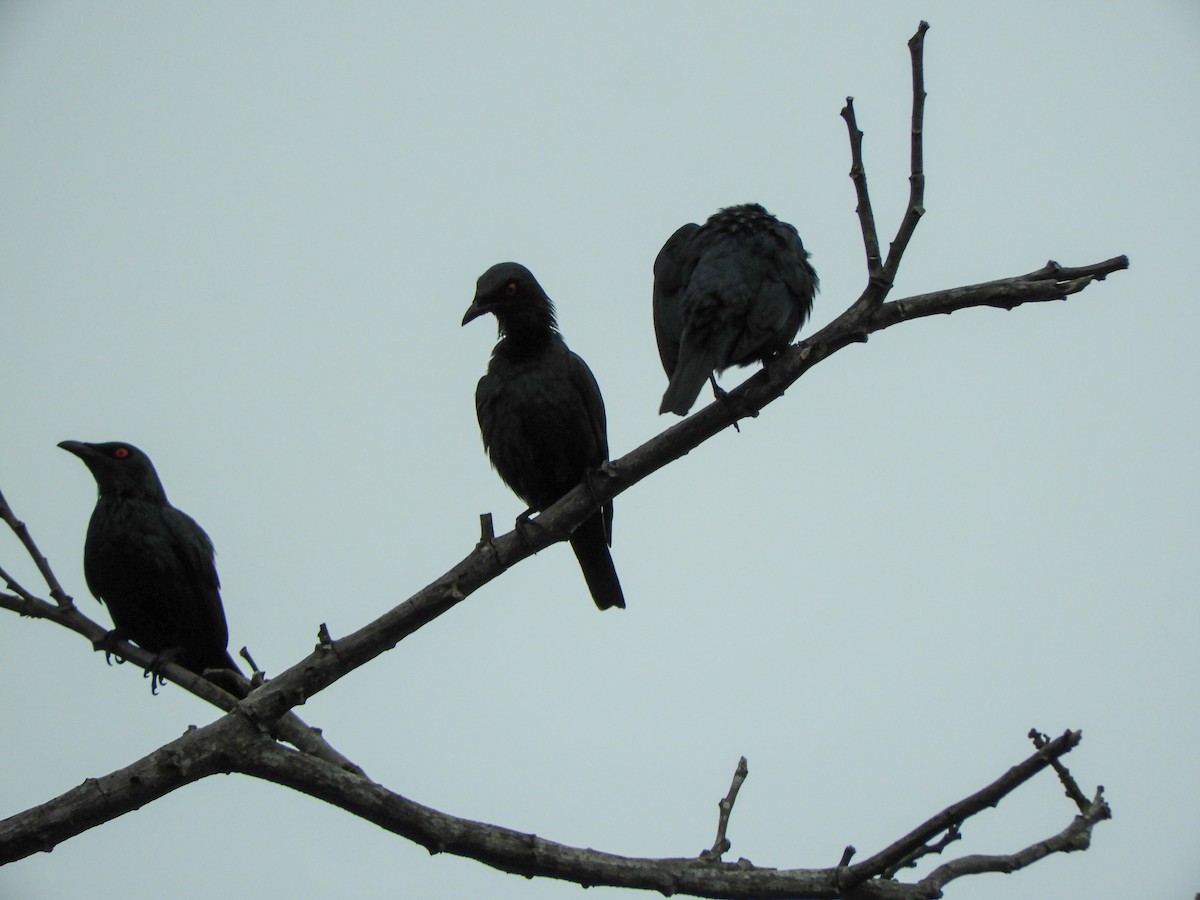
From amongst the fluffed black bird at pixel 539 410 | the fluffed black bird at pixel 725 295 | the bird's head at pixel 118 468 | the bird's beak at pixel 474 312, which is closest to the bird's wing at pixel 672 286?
the fluffed black bird at pixel 725 295

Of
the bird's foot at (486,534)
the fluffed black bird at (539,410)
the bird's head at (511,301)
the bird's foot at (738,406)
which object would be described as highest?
the bird's head at (511,301)

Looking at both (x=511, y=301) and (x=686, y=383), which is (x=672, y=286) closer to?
(x=511, y=301)

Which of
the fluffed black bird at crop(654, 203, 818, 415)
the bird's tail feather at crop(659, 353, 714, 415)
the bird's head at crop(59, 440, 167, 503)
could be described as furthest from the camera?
the bird's head at crop(59, 440, 167, 503)

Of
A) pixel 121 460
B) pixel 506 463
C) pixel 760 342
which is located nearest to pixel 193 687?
pixel 506 463

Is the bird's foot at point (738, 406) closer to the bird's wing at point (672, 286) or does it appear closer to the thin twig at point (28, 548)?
the bird's wing at point (672, 286)

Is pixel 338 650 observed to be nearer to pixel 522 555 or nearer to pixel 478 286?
pixel 522 555

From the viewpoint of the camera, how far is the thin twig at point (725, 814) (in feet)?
12.0

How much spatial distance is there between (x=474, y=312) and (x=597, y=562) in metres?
1.46

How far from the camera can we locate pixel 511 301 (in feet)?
18.5

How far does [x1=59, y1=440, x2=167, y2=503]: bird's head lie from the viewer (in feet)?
21.4

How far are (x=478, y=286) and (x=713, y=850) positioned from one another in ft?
10.1

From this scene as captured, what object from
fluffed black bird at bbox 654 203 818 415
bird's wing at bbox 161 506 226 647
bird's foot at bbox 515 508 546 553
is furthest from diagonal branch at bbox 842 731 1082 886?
bird's wing at bbox 161 506 226 647

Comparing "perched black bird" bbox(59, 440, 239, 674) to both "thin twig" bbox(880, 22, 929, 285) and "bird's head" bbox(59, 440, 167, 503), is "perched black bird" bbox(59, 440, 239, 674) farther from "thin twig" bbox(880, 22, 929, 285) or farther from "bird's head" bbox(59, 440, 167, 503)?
"thin twig" bbox(880, 22, 929, 285)

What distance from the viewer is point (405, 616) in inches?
145
